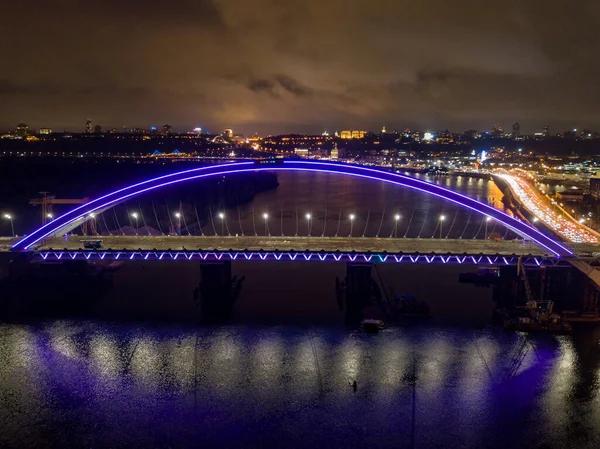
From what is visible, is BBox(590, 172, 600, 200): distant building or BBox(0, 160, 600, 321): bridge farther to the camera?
BBox(590, 172, 600, 200): distant building

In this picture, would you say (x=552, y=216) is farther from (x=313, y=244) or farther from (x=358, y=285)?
(x=313, y=244)

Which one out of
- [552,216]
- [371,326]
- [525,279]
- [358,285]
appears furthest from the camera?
[552,216]

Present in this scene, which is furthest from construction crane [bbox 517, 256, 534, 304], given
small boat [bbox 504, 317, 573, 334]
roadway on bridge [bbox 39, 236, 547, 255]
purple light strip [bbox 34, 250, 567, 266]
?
small boat [bbox 504, 317, 573, 334]

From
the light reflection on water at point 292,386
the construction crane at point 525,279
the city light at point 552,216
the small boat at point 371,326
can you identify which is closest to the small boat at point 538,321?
the construction crane at point 525,279

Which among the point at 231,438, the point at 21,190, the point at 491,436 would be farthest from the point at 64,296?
the point at 21,190

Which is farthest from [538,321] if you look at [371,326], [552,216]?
[552,216]

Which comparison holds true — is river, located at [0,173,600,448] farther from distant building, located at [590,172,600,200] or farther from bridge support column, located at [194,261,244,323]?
distant building, located at [590,172,600,200]
